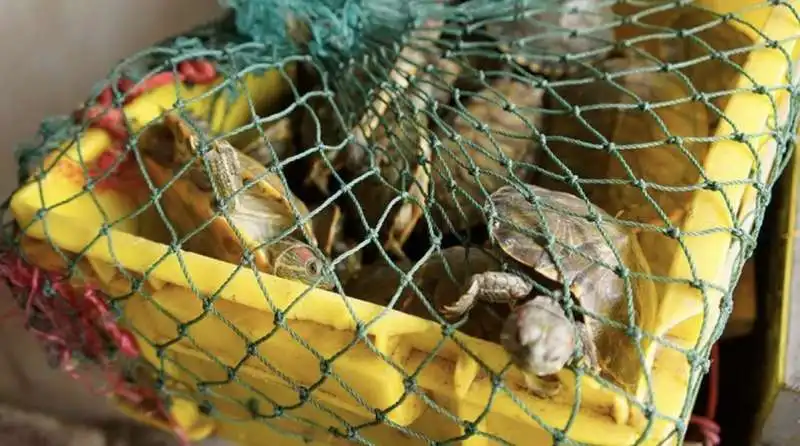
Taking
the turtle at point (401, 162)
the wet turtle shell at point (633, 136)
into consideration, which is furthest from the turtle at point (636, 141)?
the turtle at point (401, 162)

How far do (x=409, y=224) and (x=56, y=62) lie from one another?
536 millimetres

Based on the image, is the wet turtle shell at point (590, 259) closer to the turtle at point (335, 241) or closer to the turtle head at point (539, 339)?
the turtle head at point (539, 339)

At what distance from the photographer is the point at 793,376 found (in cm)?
70

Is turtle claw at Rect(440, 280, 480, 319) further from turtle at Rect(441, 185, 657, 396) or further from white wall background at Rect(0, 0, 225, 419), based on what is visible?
white wall background at Rect(0, 0, 225, 419)

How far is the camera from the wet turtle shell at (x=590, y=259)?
0.57 m

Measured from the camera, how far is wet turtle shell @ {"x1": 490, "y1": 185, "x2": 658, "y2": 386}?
568 mm

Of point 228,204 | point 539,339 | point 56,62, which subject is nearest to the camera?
point 539,339

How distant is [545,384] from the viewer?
542 millimetres

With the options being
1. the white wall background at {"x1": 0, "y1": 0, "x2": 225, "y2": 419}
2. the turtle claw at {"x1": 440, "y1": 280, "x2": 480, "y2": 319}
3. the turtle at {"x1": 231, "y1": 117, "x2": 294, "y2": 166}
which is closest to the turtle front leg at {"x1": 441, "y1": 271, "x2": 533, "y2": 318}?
the turtle claw at {"x1": 440, "y1": 280, "x2": 480, "y2": 319}

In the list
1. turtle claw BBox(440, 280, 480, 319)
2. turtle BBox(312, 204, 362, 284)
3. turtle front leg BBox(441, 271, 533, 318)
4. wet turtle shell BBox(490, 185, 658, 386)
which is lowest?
turtle BBox(312, 204, 362, 284)

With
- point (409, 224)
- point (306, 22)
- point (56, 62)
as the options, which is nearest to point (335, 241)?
point (409, 224)

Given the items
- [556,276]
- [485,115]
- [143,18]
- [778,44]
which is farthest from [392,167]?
[143,18]

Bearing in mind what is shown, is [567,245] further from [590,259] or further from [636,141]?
[636,141]

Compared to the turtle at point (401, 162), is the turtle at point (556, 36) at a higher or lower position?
higher
